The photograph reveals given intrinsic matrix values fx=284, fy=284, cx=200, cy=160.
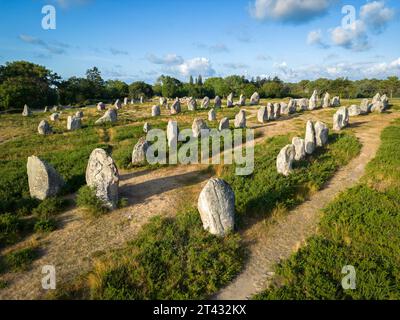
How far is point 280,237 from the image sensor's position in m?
10.3

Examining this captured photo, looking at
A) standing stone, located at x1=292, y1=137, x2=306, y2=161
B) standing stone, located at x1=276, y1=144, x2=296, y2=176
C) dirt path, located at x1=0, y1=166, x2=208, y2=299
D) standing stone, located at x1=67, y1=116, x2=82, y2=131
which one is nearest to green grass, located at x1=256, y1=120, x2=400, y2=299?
standing stone, located at x1=276, y1=144, x2=296, y2=176

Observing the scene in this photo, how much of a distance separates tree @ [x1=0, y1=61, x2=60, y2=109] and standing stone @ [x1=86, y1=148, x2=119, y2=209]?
156ft

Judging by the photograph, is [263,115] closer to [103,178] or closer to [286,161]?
[286,161]

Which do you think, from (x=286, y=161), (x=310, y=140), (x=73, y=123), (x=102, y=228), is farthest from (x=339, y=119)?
(x=73, y=123)

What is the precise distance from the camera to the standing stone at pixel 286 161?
15203 millimetres

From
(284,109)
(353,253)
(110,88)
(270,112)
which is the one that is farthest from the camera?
(110,88)

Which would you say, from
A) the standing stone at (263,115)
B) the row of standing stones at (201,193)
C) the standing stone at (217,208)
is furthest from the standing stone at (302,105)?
the standing stone at (217,208)

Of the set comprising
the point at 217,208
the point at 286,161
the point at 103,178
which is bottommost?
the point at 217,208

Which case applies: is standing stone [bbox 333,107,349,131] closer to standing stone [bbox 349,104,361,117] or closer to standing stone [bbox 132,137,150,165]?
standing stone [bbox 349,104,361,117]

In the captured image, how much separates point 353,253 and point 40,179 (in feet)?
43.2

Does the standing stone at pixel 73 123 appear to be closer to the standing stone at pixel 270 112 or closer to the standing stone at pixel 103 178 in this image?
the standing stone at pixel 103 178

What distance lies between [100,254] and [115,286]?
1876mm

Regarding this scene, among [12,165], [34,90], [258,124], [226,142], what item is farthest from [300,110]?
[34,90]

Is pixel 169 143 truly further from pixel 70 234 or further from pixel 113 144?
pixel 70 234
